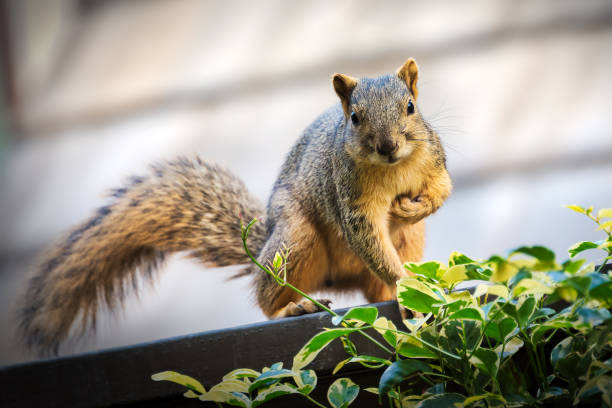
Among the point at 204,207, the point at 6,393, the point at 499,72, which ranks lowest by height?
the point at 6,393

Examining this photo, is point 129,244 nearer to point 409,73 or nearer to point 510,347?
point 409,73

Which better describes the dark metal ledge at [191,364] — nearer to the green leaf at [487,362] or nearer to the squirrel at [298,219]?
the squirrel at [298,219]

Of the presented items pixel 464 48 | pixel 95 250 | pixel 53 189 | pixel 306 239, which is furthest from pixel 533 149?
pixel 53 189

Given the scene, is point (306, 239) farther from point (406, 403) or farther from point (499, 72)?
point (499, 72)

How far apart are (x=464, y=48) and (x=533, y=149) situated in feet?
1.24

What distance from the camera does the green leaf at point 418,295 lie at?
682 millimetres

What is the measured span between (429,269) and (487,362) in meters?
0.14

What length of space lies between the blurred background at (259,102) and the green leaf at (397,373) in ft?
3.39

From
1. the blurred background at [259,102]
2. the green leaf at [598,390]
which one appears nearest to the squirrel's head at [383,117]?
the green leaf at [598,390]

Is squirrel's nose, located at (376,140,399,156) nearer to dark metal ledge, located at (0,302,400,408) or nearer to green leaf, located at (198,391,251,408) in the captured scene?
dark metal ledge, located at (0,302,400,408)

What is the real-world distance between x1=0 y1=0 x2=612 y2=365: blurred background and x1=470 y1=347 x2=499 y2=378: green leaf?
1022 mm

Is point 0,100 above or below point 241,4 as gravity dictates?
below

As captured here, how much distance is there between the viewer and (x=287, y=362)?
0.91 m

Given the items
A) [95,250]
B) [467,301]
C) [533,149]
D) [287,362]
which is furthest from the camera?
[533,149]
